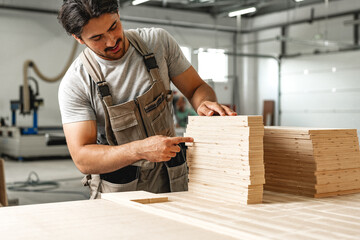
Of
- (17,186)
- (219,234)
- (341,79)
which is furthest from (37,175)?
(219,234)

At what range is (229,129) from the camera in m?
1.55

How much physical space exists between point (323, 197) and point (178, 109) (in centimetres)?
654

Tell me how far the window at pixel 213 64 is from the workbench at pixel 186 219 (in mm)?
5592

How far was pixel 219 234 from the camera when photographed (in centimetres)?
111

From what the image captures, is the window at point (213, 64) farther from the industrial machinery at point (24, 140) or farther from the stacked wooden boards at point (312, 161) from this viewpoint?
the stacked wooden boards at point (312, 161)

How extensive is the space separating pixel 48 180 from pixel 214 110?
17.6 feet

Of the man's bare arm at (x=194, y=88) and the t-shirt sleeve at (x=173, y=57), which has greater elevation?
the t-shirt sleeve at (x=173, y=57)

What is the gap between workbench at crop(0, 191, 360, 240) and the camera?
3.59 ft

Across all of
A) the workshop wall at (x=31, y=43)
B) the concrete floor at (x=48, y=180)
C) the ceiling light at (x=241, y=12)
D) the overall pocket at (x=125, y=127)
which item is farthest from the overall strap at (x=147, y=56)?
the ceiling light at (x=241, y=12)

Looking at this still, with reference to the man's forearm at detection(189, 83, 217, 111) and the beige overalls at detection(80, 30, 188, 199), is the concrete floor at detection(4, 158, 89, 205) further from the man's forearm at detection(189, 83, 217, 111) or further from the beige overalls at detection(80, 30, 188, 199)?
the man's forearm at detection(189, 83, 217, 111)

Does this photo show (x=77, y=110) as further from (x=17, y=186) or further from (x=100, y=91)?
(x=17, y=186)

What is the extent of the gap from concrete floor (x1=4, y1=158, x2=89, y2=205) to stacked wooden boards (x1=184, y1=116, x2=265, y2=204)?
408cm

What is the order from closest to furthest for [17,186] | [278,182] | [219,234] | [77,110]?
[219,234], [278,182], [77,110], [17,186]

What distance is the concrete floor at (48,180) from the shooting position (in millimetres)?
5535
